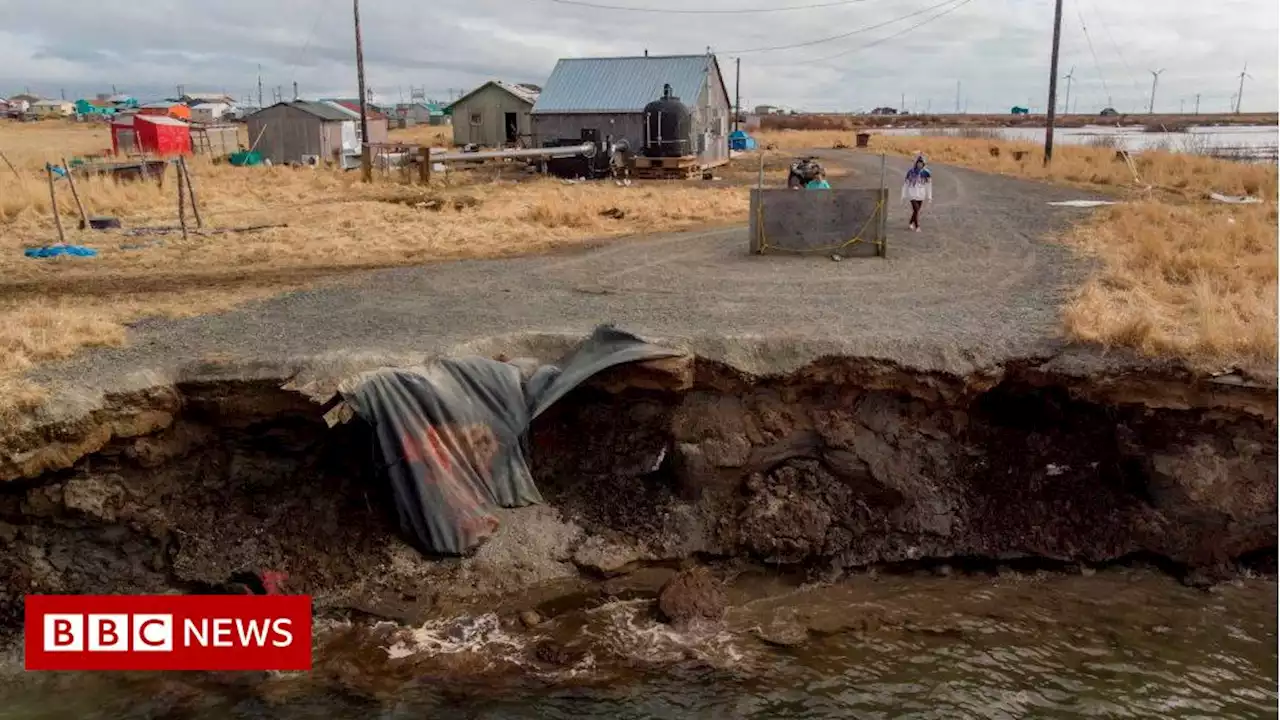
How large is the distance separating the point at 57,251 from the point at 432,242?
581 centimetres

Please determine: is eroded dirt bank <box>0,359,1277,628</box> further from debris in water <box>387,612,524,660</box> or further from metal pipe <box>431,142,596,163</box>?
metal pipe <box>431,142,596,163</box>

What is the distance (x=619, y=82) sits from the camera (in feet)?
112

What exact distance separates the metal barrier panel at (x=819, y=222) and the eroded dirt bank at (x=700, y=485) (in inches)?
221

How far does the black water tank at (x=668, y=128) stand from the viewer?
30.5 metres

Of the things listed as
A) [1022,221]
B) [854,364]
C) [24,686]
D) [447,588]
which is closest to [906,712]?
[854,364]

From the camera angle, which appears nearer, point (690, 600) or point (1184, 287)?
point (690, 600)

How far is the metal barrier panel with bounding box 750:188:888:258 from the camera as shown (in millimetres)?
14016

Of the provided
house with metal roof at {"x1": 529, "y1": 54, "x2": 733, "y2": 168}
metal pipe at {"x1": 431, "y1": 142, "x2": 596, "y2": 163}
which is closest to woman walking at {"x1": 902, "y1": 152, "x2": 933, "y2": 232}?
metal pipe at {"x1": 431, "y1": 142, "x2": 596, "y2": 163}

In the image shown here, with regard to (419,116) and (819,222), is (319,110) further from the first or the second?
(419,116)

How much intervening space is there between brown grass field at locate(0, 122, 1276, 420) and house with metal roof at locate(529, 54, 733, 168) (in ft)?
18.3

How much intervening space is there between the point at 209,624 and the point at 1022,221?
16.5 meters

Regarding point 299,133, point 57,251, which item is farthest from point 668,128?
point 57,251

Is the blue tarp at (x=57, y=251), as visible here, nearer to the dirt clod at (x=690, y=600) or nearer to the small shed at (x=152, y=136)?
the dirt clod at (x=690, y=600)

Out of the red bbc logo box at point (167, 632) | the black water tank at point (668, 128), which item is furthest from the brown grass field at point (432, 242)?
the black water tank at point (668, 128)
